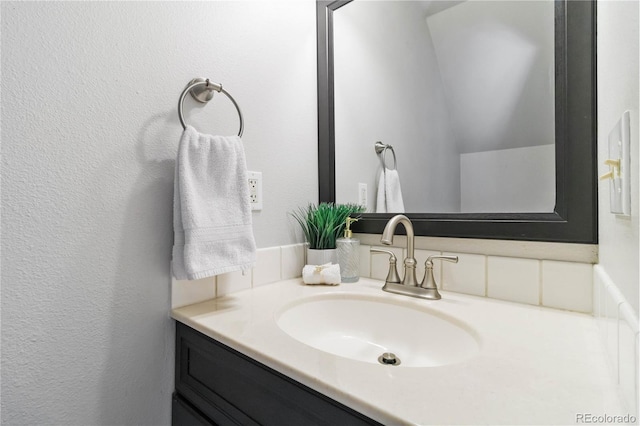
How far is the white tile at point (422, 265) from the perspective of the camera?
92 cm

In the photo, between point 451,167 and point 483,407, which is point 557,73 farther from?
point 483,407

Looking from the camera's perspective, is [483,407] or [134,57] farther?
[134,57]

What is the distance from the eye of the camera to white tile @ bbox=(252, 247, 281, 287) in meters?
0.98

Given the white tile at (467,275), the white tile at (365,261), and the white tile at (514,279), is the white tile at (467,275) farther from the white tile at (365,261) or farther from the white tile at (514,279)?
the white tile at (365,261)

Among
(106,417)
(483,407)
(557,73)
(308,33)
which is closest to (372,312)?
(483,407)

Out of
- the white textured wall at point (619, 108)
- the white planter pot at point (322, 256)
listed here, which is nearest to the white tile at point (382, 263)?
Result: the white planter pot at point (322, 256)

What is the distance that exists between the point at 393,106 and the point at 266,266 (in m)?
0.73

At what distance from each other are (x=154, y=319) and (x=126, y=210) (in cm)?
28

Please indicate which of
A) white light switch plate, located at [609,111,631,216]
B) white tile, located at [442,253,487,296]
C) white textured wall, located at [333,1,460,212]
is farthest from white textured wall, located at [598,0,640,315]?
white textured wall, located at [333,1,460,212]

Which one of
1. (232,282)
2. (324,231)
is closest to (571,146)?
(324,231)

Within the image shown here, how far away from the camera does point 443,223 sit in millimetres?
924

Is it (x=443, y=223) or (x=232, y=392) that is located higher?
(x=443, y=223)

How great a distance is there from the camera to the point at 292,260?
1096mm

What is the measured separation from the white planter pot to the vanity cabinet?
442mm
